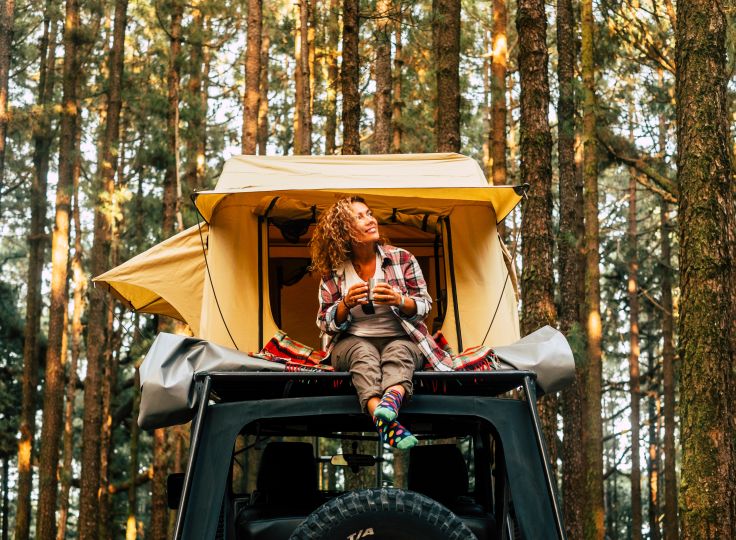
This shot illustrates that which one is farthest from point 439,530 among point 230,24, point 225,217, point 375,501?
Result: point 230,24

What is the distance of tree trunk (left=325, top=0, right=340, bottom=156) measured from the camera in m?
21.0

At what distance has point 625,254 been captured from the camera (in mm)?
32031

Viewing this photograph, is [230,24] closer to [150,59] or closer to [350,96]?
[150,59]

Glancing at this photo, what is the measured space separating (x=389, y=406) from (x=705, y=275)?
4.35 meters

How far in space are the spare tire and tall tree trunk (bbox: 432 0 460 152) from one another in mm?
11047

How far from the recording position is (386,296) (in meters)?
Result: 5.07

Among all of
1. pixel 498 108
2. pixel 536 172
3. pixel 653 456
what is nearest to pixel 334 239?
pixel 536 172

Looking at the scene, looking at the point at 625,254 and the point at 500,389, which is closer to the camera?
the point at 500,389

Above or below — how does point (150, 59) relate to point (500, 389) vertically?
above

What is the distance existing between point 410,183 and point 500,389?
1.34 m

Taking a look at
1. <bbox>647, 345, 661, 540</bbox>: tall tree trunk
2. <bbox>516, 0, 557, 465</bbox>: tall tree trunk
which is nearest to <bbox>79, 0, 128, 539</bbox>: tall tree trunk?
<bbox>516, 0, 557, 465</bbox>: tall tree trunk

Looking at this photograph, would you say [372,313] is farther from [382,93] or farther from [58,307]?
[58,307]

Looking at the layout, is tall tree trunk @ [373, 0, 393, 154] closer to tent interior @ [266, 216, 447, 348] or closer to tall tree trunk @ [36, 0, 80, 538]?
tall tree trunk @ [36, 0, 80, 538]

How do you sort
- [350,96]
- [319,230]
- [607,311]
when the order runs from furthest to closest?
[607,311] < [350,96] < [319,230]
